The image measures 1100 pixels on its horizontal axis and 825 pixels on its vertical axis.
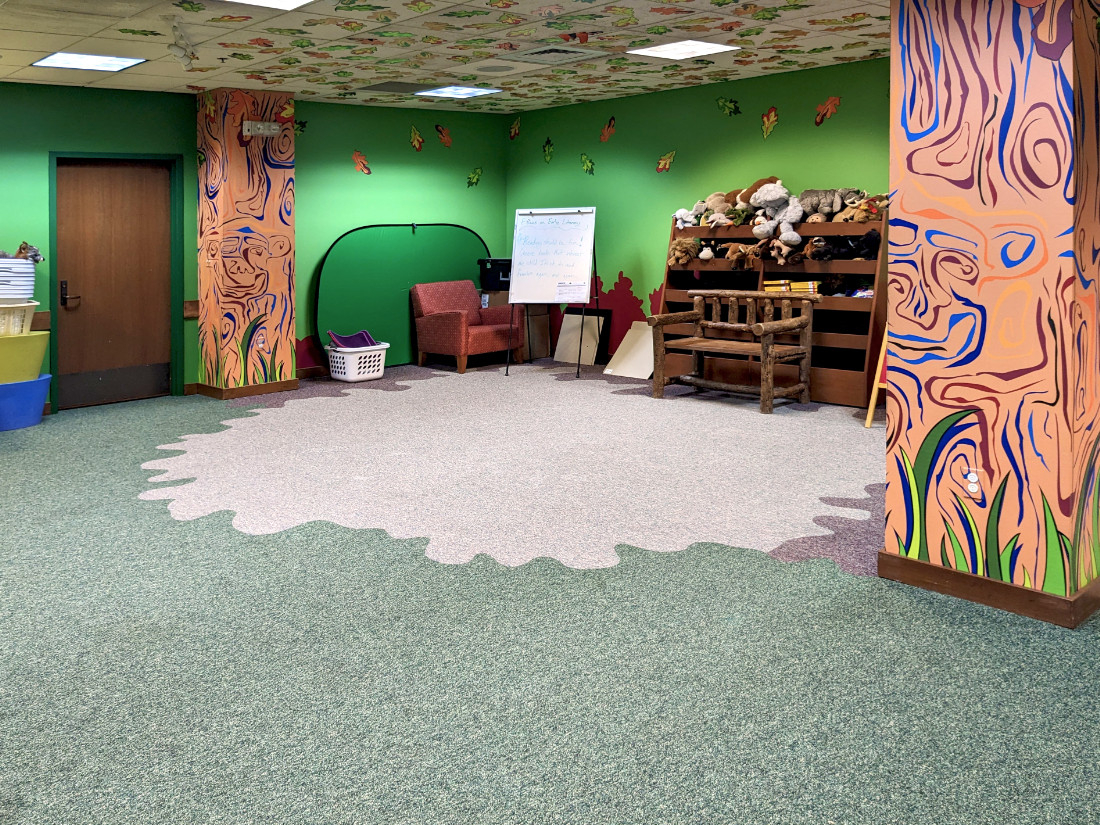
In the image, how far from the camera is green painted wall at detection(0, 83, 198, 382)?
22.4ft

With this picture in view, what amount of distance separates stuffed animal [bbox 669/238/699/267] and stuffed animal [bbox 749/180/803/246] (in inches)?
22.9

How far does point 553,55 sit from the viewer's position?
21.2 feet

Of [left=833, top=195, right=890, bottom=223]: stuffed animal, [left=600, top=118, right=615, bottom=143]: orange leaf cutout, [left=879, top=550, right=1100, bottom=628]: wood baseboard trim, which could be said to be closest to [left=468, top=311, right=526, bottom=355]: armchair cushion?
[left=600, top=118, right=615, bottom=143]: orange leaf cutout

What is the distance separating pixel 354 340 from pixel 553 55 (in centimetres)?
325

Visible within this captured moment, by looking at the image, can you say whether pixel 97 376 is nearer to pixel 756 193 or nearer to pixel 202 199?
pixel 202 199

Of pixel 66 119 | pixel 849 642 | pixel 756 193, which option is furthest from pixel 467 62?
pixel 849 642

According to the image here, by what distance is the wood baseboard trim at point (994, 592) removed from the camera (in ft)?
10.4

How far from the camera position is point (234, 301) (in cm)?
764

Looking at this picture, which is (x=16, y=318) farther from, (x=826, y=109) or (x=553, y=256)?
(x=826, y=109)

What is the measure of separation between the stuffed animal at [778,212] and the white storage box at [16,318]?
16.9 ft

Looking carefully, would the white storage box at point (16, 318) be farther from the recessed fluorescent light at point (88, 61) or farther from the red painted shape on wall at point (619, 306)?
the red painted shape on wall at point (619, 306)

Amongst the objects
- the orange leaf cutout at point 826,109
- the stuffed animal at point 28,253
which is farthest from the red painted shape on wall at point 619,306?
the stuffed animal at point 28,253

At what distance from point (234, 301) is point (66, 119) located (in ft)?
5.67

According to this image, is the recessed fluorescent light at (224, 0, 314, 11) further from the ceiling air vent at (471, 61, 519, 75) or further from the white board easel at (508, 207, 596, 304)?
the white board easel at (508, 207, 596, 304)
